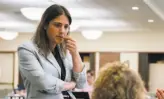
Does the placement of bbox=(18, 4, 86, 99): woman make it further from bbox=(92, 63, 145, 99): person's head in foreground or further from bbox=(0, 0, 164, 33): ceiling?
bbox=(0, 0, 164, 33): ceiling

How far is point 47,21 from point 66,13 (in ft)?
0.35

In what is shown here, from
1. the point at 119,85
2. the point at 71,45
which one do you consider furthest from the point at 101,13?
the point at 119,85

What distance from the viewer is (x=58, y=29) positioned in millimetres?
1662

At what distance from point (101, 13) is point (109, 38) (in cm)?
357

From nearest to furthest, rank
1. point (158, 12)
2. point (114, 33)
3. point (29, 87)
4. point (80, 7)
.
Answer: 1. point (29, 87)
2. point (80, 7)
3. point (158, 12)
4. point (114, 33)

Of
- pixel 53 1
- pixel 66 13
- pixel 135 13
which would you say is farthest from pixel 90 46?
pixel 66 13

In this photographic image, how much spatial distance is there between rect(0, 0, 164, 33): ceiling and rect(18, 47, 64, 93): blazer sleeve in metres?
4.03

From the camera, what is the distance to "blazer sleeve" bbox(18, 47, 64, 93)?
1.62 m

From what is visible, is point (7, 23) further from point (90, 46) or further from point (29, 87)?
point (29, 87)

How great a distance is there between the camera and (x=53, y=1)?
19.0 ft

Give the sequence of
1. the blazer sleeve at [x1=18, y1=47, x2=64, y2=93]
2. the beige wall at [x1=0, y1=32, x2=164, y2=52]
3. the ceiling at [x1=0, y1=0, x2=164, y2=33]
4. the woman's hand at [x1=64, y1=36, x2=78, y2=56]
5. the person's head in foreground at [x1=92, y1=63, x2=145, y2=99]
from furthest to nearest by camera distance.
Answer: the beige wall at [x1=0, y1=32, x2=164, y2=52] < the ceiling at [x1=0, y1=0, x2=164, y2=33] < the woman's hand at [x1=64, y1=36, x2=78, y2=56] < the blazer sleeve at [x1=18, y1=47, x2=64, y2=93] < the person's head in foreground at [x1=92, y1=63, x2=145, y2=99]

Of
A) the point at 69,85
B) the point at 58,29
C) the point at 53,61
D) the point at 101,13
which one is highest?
the point at 101,13

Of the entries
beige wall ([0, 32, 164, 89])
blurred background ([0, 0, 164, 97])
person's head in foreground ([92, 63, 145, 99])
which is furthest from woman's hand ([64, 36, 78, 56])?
beige wall ([0, 32, 164, 89])

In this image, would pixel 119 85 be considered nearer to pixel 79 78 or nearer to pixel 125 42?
pixel 79 78
